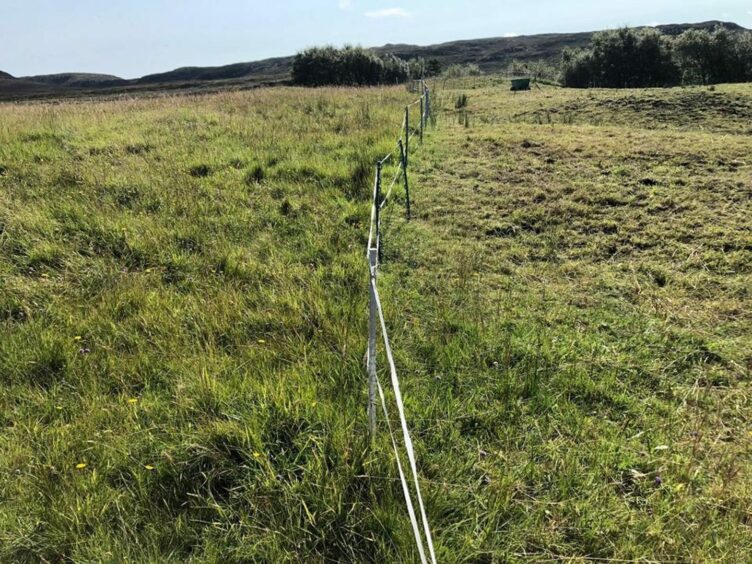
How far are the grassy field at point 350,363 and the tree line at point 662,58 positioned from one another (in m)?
40.6

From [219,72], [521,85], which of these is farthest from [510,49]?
[521,85]

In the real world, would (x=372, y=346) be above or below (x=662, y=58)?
below

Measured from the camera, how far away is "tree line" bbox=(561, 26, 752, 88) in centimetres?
4031

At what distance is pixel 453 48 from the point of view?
18725 cm

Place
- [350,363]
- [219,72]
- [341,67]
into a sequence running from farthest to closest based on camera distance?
[219,72]
[341,67]
[350,363]

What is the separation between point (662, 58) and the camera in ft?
137

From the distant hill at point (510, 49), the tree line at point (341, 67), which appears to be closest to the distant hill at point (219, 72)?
the distant hill at point (510, 49)

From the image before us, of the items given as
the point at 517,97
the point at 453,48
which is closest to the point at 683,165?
the point at 517,97

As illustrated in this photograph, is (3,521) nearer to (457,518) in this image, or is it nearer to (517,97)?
(457,518)

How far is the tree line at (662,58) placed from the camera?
4031cm

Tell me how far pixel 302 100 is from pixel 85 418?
15961 millimetres

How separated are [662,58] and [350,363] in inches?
1984

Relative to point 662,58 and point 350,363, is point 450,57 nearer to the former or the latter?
point 662,58

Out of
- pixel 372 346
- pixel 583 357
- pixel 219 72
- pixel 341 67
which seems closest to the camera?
pixel 372 346
